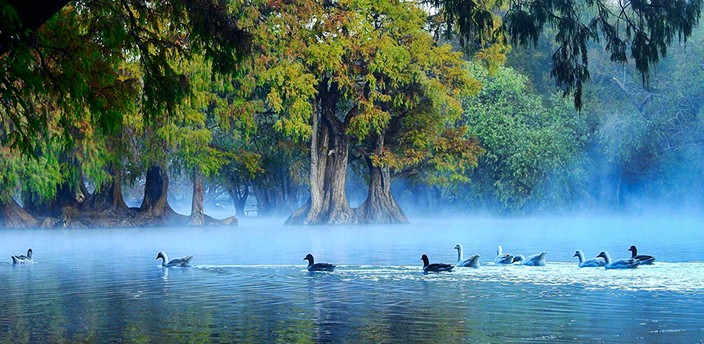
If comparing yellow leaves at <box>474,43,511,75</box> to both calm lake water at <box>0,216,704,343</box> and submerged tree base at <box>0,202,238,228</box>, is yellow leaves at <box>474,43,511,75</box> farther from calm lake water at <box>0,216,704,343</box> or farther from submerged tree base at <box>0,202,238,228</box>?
calm lake water at <box>0,216,704,343</box>

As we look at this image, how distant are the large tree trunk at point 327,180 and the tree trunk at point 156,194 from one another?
21.4 feet

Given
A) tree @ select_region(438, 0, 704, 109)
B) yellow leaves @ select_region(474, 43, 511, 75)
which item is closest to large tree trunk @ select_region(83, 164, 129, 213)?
yellow leaves @ select_region(474, 43, 511, 75)

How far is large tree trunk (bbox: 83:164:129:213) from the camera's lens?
5606 centimetres

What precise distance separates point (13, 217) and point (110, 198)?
5.31 meters

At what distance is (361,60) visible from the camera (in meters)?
56.8

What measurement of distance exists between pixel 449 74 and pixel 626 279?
3725 cm

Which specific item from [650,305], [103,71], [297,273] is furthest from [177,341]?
[297,273]

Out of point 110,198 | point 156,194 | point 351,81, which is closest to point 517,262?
point 351,81

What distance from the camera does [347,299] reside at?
17.5 m

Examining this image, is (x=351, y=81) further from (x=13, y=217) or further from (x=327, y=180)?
(x=13, y=217)

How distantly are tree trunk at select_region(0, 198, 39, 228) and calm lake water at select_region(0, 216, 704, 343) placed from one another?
22.1m

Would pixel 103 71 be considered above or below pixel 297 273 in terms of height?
above

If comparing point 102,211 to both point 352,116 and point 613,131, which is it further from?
point 613,131

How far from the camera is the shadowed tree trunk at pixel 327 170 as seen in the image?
190ft
